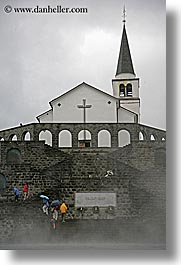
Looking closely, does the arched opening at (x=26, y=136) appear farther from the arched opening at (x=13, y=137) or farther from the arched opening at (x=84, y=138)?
the arched opening at (x=84, y=138)

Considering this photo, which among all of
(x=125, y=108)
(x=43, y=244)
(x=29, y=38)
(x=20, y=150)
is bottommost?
(x=43, y=244)

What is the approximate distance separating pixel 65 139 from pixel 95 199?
0.23 metres

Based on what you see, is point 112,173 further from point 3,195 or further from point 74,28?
point 74,28

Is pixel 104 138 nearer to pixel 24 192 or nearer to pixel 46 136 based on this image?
pixel 46 136

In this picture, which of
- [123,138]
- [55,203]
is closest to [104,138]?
[123,138]

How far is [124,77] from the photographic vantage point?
180 cm

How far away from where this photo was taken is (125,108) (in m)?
1.80

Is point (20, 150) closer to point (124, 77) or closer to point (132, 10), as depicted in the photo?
point (124, 77)

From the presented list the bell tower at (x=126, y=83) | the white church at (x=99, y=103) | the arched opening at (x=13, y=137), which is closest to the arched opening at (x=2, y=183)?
the arched opening at (x=13, y=137)

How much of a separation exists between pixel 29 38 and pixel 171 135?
596mm

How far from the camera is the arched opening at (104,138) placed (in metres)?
1.79

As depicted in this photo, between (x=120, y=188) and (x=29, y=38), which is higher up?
(x=29, y=38)

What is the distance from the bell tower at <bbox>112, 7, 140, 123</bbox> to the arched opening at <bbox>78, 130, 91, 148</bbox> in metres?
0.15

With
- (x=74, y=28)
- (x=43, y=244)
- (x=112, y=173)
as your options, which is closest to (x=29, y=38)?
(x=74, y=28)
